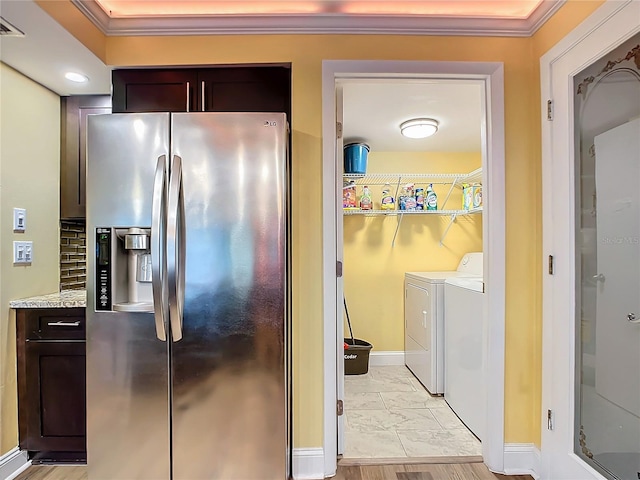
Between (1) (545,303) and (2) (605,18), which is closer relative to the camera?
(2) (605,18)

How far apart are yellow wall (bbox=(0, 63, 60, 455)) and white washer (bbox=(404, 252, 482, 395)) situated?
2667 millimetres

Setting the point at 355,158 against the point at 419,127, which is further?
the point at 355,158

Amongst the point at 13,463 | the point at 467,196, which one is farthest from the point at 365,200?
the point at 13,463

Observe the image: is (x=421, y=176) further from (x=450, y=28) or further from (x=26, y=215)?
(x=26, y=215)

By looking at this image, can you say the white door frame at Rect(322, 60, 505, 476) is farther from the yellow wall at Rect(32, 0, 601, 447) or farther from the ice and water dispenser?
the ice and water dispenser

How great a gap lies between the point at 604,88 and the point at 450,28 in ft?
2.58

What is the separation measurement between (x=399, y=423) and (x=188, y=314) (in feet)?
5.64

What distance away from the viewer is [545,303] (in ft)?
5.97

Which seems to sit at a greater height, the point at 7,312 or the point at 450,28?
the point at 450,28

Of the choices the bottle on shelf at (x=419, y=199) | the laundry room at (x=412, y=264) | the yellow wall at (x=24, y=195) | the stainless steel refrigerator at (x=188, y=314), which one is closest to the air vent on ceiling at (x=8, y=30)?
the yellow wall at (x=24, y=195)

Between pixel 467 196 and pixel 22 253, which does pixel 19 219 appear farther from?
pixel 467 196

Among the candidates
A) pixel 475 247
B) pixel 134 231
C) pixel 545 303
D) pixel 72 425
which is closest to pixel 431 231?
pixel 475 247

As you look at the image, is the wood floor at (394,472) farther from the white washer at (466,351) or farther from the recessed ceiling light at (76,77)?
the recessed ceiling light at (76,77)

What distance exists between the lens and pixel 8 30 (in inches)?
61.5
